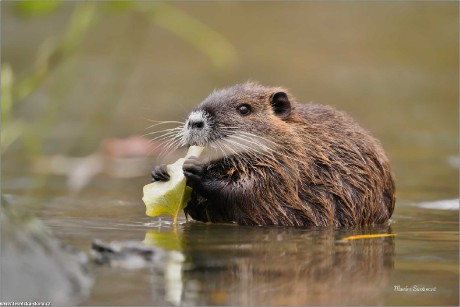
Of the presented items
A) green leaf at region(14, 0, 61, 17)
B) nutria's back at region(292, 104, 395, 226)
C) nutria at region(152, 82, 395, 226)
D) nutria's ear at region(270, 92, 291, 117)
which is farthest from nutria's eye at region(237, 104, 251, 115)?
green leaf at region(14, 0, 61, 17)

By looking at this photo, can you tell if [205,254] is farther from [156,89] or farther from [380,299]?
[156,89]

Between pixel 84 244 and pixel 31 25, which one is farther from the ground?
pixel 31 25

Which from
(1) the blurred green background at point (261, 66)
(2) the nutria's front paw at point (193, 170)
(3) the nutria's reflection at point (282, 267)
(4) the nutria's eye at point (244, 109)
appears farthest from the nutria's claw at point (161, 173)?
(1) the blurred green background at point (261, 66)

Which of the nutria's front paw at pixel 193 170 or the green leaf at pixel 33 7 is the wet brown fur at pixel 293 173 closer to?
the nutria's front paw at pixel 193 170

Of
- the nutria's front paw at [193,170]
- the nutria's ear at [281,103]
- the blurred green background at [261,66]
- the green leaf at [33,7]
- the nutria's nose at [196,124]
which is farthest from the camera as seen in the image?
the blurred green background at [261,66]

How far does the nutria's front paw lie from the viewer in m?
6.00

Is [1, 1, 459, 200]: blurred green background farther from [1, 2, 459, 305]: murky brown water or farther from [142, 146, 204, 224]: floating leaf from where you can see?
[142, 146, 204, 224]: floating leaf

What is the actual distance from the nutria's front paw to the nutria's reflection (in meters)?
0.31

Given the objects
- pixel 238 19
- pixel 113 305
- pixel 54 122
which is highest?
pixel 238 19

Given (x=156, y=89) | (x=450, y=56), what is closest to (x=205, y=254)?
(x=156, y=89)

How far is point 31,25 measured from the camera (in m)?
15.0

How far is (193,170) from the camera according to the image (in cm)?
600

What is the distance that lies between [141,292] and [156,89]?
377 inches

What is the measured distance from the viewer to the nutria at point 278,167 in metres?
6.14
